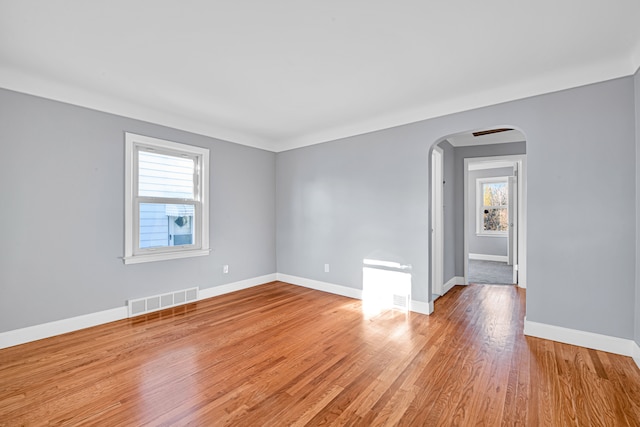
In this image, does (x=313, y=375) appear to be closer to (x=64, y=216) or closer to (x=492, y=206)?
(x=64, y=216)

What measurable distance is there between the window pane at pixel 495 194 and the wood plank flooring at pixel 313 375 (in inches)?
211

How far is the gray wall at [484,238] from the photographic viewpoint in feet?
24.9

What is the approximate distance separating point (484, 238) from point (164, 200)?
7.78 m

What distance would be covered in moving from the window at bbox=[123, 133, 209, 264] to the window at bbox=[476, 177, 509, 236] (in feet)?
23.5

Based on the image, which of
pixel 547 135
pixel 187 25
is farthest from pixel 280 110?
pixel 547 135

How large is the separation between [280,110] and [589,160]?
326 centimetres

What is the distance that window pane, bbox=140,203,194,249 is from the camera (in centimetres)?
364

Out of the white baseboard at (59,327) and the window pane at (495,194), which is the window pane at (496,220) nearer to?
the window pane at (495,194)

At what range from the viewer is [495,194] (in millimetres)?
7867

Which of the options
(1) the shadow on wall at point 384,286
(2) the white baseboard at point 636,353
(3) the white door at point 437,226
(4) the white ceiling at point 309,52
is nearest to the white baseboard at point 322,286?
(1) the shadow on wall at point 384,286

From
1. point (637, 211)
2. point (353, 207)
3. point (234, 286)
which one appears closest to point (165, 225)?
point (234, 286)

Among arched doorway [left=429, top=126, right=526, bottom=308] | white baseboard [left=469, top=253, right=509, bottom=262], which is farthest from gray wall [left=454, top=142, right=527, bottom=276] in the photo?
white baseboard [left=469, top=253, right=509, bottom=262]

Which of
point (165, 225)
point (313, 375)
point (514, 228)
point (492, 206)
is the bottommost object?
point (313, 375)

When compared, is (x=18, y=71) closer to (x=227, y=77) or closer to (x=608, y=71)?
(x=227, y=77)
